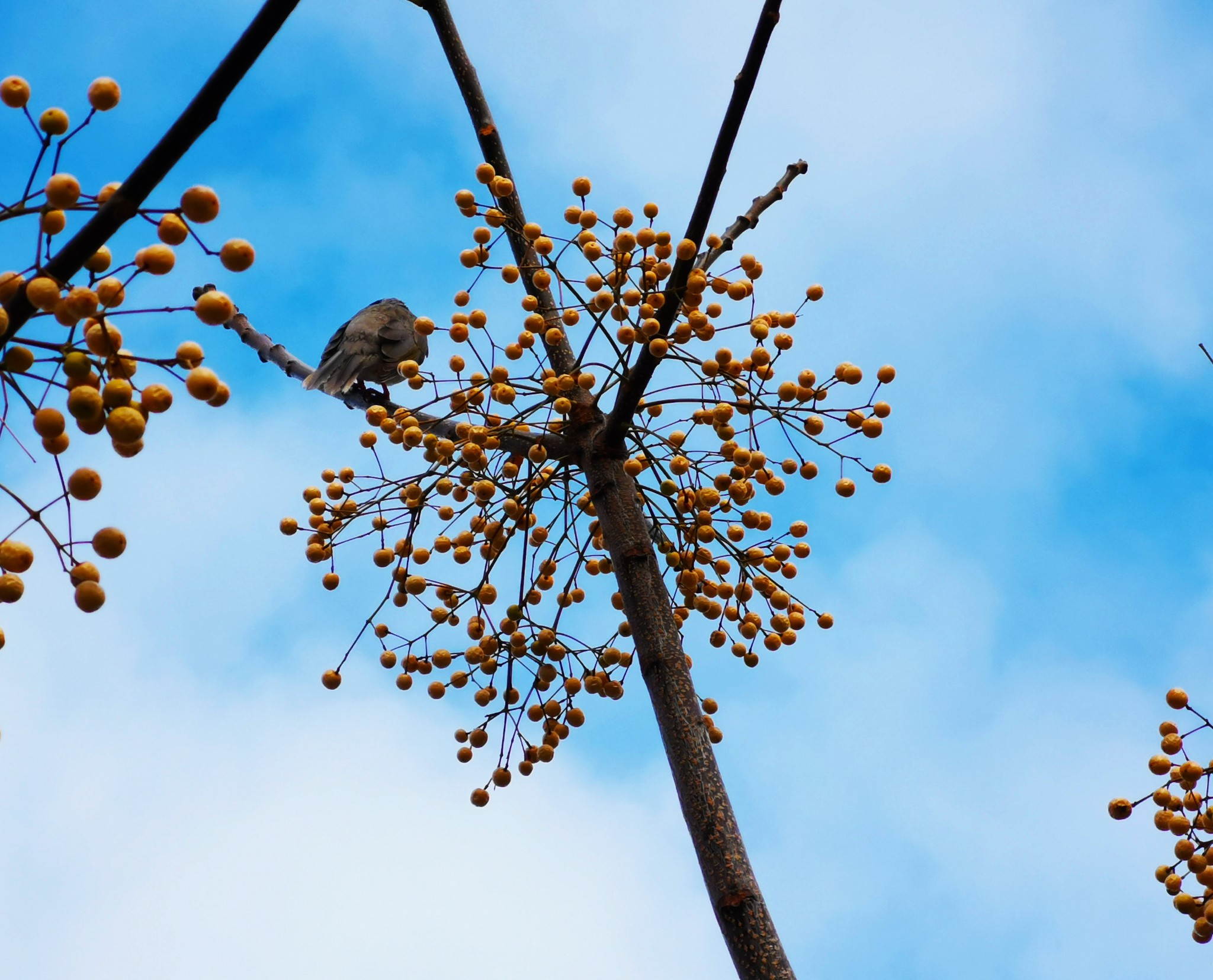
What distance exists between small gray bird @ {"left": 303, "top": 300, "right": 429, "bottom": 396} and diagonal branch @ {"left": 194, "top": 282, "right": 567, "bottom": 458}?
9 centimetres

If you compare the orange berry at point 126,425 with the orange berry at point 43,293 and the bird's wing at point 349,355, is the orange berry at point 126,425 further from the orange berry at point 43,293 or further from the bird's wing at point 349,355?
the bird's wing at point 349,355

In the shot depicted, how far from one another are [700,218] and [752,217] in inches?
35.0

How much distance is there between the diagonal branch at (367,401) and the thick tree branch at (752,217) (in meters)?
0.70

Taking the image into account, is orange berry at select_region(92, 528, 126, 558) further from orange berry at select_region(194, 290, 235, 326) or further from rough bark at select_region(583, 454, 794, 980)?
rough bark at select_region(583, 454, 794, 980)

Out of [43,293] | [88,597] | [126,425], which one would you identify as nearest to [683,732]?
[88,597]

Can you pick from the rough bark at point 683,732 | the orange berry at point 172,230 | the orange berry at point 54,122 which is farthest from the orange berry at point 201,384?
the rough bark at point 683,732

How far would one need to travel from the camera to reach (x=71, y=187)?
1592mm

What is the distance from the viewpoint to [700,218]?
2.75m

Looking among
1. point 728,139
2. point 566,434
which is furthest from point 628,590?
point 728,139

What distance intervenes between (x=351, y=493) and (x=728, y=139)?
1.65 metres

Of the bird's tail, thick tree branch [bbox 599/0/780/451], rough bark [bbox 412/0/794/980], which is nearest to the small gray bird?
the bird's tail

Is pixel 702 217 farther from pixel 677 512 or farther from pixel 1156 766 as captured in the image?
pixel 1156 766

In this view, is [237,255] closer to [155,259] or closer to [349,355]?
[155,259]

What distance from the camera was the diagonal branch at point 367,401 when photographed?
3311 millimetres
